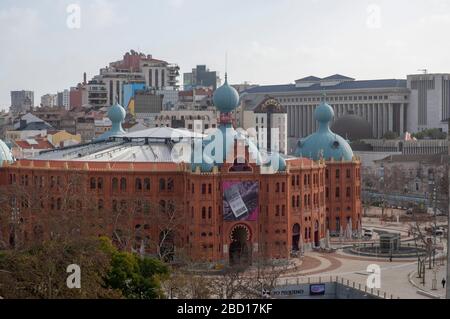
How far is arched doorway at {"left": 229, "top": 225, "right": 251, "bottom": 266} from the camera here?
74.4 m

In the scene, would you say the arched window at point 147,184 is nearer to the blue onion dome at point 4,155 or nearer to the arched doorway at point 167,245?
the arched doorway at point 167,245

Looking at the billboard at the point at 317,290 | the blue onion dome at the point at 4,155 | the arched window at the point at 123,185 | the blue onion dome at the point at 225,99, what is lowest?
the billboard at the point at 317,290

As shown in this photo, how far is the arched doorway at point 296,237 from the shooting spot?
264ft

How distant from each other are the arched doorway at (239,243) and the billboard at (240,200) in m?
1.13

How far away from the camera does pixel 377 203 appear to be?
125m

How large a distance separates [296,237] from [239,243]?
754cm

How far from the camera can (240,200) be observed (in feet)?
243

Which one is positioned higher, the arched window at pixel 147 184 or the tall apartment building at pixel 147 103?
the tall apartment building at pixel 147 103

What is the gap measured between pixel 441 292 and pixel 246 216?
59.5 ft

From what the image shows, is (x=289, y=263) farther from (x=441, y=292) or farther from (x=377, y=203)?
(x=377, y=203)

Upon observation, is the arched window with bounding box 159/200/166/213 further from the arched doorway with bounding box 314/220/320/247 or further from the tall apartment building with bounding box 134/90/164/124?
the tall apartment building with bounding box 134/90/164/124

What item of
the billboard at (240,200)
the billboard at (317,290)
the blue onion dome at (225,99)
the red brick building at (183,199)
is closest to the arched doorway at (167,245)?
the red brick building at (183,199)

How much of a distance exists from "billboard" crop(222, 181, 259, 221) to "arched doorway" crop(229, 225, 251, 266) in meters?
1.13
